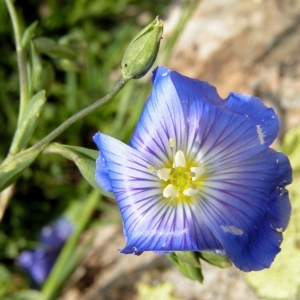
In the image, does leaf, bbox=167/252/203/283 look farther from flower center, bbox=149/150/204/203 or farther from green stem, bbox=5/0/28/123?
green stem, bbox=5/0/28/123

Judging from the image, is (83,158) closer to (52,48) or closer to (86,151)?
(86,151)

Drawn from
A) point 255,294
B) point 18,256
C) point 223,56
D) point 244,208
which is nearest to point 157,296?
point 255,294

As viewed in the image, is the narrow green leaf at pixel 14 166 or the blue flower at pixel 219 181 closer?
the blue flower at pixel 219 181

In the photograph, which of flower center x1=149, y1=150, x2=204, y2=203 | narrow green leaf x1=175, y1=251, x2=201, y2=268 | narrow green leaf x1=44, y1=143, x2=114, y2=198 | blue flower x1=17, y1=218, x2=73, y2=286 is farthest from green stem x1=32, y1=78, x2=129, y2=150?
blue flower x1=17, y1=218, x2=73, y2=286

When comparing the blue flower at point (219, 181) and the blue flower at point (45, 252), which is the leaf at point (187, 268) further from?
the blue flower at point (45, 252)

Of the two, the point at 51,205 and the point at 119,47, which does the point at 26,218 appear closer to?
the point at 51,205

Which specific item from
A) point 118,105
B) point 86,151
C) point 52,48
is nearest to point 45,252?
point 118,105

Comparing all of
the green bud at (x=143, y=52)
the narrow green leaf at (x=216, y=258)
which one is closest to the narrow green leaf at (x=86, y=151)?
the green bud at (x=143, y=52)
